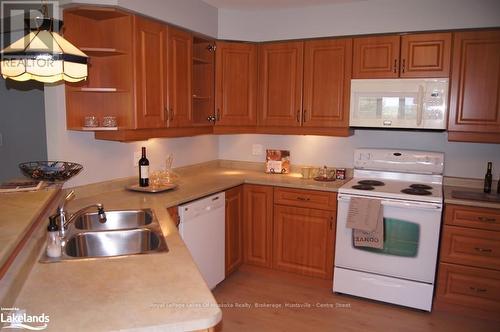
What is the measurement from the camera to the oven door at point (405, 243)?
2828mm

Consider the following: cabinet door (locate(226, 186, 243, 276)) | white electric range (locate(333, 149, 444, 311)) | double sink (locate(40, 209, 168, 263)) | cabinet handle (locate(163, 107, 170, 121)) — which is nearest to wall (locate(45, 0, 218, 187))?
cabinet handle (locate(163, 107, 170, 121))

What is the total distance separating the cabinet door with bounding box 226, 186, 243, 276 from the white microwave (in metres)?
1.19

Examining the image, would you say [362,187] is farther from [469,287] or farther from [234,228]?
[234,228]

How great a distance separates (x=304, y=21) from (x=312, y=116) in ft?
2.79

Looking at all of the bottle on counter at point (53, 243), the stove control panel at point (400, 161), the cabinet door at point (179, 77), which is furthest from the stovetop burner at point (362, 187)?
the bottle on counter at point (53, 243)

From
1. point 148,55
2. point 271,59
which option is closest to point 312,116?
point 271,59

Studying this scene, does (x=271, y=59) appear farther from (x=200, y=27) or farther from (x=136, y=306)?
(x=136, y=306)

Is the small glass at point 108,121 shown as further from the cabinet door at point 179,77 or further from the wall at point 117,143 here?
the cabinet door at point 179,77

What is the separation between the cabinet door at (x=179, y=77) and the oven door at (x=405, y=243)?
146cm

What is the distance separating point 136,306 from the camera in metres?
1.22

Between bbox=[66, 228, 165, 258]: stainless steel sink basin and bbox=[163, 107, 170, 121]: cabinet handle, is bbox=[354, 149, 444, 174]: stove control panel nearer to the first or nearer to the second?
bbox=[163, 107, 170, 121]: cabinet handle

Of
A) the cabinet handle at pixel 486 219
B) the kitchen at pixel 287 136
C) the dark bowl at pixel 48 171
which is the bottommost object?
the cabinet handle at pixel 486 219

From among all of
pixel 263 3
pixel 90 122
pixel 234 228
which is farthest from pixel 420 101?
pixel 90 122

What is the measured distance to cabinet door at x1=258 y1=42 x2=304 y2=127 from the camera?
11.5ft
